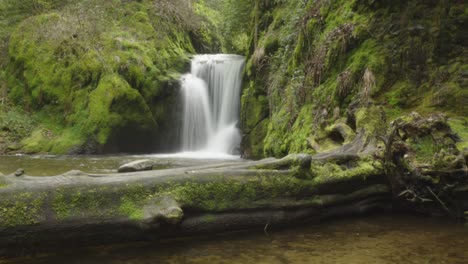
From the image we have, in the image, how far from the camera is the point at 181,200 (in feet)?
13.5

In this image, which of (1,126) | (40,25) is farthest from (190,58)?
(1,126)

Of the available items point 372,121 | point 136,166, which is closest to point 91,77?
point 136,166

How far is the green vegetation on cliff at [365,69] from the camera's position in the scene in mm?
6477

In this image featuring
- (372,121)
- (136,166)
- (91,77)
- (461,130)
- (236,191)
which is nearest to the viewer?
(236,191)

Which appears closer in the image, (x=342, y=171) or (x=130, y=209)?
(x=130, y=209)

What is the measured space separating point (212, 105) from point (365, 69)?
9.37 meters

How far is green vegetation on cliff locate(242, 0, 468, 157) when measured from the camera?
6.48 metres

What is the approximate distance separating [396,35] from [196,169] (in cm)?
471

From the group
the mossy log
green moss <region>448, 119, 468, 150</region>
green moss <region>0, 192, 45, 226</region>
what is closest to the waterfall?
green moss <region>448, 119, 468, 150</region>

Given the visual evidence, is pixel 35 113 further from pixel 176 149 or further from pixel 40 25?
pixel 176 149

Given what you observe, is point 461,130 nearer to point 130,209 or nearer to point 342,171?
point 342,171

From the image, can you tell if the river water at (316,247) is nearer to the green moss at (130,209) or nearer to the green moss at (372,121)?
the green moss at (130,209)

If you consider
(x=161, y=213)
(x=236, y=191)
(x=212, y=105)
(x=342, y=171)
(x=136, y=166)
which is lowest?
(x=136, y=166)

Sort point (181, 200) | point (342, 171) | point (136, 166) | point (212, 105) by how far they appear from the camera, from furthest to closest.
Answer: point (212, 105)
point (136, 166)
point (342, 171)
point (181, 200)
